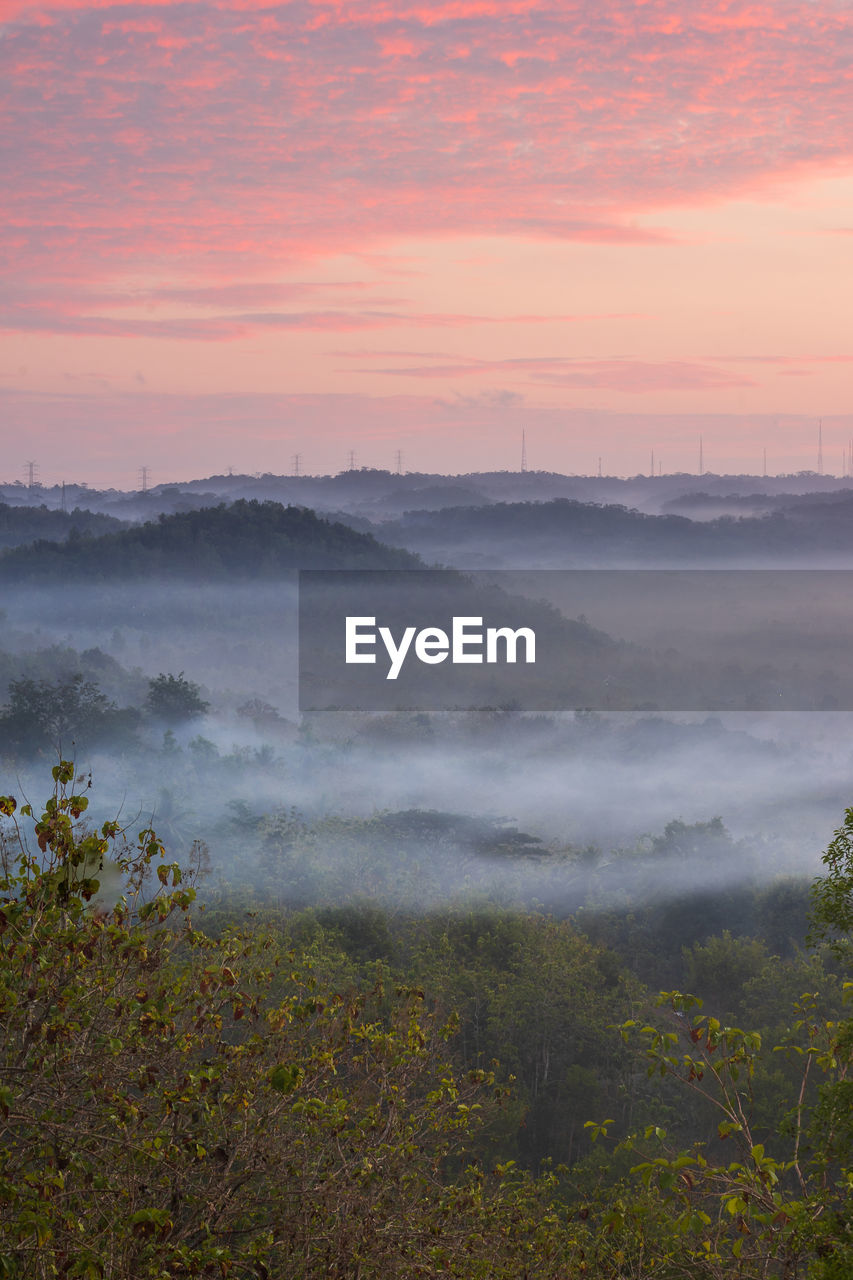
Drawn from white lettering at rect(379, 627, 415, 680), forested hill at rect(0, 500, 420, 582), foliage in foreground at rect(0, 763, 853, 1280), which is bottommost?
foliage in foreground at rect(0, 763, 853, 1280)

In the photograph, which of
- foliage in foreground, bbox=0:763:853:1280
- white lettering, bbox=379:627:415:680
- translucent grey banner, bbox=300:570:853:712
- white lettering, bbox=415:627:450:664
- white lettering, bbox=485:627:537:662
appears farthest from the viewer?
white lettering, bbox=485:627:537:662

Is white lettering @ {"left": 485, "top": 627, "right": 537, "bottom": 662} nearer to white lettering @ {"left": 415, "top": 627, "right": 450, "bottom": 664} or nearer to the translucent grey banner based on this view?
the translucent grey banner

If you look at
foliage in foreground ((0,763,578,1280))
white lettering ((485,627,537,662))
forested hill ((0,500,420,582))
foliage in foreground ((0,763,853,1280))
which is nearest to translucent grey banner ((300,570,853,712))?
white lettering ((485,627,537,662))

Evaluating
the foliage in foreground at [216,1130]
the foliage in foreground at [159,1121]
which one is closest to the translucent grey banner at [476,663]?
the foliage in foreground at [216,1130]

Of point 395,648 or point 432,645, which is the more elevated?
point 432,645

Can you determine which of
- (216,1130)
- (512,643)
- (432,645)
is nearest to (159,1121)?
(216,1130)

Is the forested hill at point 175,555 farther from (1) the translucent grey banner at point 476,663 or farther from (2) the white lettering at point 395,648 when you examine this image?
(2) the white lettering at point 395,648

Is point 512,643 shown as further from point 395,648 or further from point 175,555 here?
point 175,555

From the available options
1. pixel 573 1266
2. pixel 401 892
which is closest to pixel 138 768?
pixel 401 892

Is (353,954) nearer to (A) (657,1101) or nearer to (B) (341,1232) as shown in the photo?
(A) (657,1101)

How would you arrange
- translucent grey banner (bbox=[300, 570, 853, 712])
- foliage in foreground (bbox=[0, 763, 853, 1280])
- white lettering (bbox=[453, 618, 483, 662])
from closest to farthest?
foliage in foreground (bbox=[0, 763, 853, 1280])
translucent grey banner (bbox=[300, 570, 853, 712])
white lettering (bbox=[453, 618, 483, 662])

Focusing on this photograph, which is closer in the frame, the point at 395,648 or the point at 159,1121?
the point at 159,1121

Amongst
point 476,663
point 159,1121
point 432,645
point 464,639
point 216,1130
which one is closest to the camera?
point 159,1121
